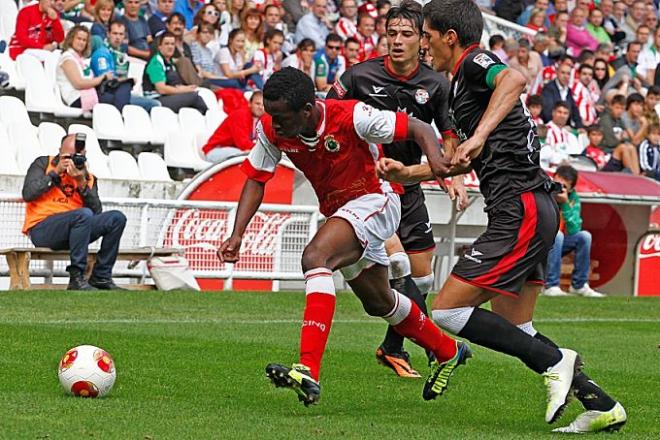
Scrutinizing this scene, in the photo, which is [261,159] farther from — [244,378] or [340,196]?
[244,378]

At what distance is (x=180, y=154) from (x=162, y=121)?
1.88ft

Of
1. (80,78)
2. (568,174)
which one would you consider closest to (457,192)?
(568,174)

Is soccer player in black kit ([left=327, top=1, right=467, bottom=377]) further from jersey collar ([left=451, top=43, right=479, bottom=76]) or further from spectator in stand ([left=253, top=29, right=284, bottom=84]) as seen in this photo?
spectator in stand ([left=253, top=29, right=284, bottom=84])

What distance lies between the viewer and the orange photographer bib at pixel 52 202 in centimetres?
1502

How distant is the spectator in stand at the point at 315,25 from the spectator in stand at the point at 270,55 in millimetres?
1451

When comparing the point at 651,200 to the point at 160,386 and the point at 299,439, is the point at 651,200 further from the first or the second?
the point at 299,439

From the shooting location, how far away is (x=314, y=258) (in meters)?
7.49

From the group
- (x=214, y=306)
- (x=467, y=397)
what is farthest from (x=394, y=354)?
(x=214, y=306)

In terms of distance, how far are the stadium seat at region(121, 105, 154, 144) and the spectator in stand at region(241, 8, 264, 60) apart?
3.19 meters

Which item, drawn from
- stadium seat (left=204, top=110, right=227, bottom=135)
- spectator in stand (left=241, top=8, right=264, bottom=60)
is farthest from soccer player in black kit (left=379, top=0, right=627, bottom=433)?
spectator in stand (left=241, top=8, right=264, bottom=60)

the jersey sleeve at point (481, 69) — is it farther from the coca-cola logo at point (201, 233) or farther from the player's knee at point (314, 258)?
the coca-cola logo at point (201, 233)

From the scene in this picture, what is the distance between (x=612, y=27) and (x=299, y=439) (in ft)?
83.5

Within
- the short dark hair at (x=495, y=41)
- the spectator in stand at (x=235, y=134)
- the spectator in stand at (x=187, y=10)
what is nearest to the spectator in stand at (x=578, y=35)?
the short dark hair at (x=495, y=41)

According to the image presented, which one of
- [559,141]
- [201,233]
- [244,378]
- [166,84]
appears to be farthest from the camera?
[559,141]
